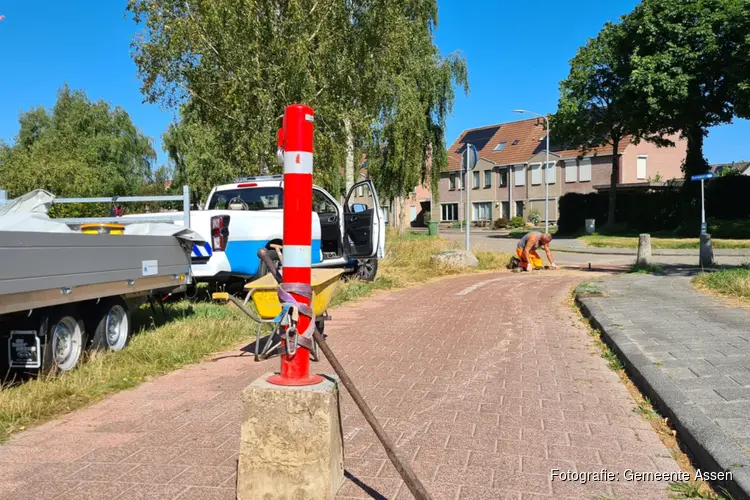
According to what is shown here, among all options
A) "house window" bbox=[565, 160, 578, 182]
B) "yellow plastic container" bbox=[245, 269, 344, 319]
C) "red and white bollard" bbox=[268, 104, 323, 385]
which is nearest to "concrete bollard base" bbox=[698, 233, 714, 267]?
"yellow plastic container" bbox=[245, 269, 344, 319]

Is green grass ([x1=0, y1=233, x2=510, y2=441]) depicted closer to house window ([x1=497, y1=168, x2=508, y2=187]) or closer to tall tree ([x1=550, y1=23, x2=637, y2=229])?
tall tree ([x1=550, y1=23, x2=637, y2=229])

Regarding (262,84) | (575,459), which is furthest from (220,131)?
(575,459)

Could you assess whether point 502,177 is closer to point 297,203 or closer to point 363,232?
point 363,232

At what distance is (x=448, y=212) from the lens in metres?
64.8

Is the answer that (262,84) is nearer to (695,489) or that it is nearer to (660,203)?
(695,489)

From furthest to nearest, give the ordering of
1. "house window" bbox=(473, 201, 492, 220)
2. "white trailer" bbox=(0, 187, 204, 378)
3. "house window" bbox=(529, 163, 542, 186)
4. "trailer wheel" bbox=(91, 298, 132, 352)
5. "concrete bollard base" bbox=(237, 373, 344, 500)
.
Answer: "house window" bbox=(473, 201, 492, 220) < "house window" bbox=(529, 163, 542, 186) < "trailer wheel" bbox=(91, 298, 132, 352) < "white trailer" bbox=(0, 187, 204, 378) < "concrete bollard base" bbox=(237, 373, 344, 500)

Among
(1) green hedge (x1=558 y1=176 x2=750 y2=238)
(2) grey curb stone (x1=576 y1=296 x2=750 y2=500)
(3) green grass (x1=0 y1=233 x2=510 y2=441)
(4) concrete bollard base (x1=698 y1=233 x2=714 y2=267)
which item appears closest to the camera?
(2) grey curb stone (x1=576 y1=296 x2=750 y2=500)

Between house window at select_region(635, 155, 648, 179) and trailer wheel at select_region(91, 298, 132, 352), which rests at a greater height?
house window at select_region(635, 155, 648, 179)

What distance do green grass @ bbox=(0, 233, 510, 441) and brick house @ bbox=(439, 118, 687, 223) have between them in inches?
1545

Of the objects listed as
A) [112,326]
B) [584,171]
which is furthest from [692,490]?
[584,171]

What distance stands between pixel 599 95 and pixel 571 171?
17743mm

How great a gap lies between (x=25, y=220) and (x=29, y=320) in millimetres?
1572

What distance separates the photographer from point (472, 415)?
4586mm

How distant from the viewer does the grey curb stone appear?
322 centimetres
